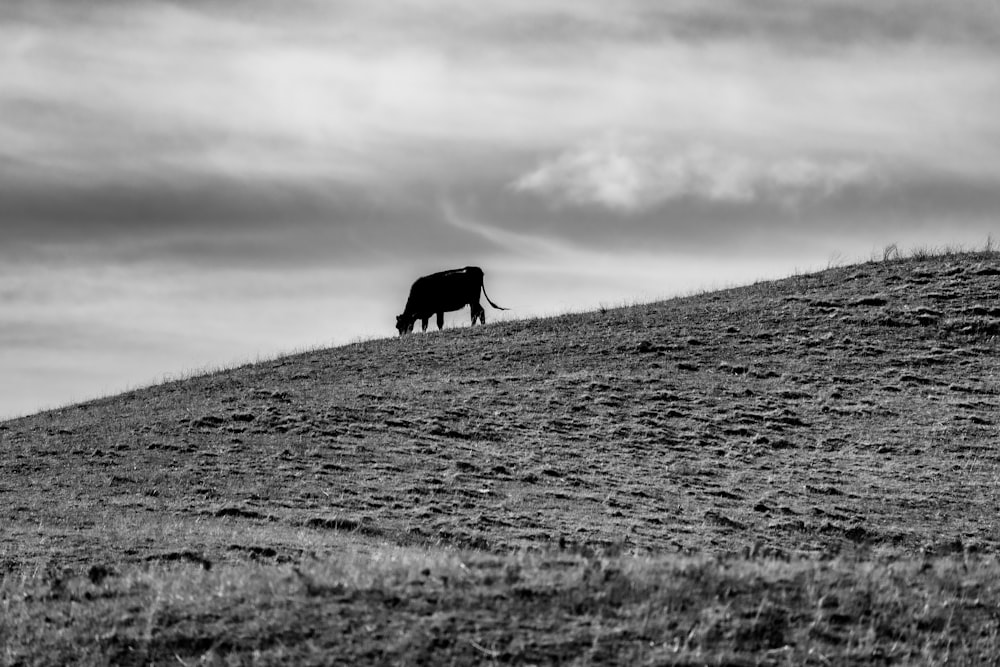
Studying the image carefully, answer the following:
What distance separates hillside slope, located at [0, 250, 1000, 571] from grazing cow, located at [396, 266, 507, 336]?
5.68m

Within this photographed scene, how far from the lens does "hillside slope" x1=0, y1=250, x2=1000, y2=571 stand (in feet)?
66.4

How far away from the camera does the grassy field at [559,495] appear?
1013cm

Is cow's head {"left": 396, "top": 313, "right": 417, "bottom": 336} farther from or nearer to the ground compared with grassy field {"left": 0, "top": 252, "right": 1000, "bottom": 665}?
farther from the ground

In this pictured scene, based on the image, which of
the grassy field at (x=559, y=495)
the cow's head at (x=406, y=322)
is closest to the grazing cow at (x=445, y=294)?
the cow's head at (x=406, y=322)

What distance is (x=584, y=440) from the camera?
26625mm

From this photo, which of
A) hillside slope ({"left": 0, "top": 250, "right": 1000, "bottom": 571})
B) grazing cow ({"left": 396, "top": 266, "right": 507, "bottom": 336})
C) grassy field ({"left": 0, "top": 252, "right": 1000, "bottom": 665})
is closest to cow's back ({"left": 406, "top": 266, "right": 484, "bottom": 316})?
grazing cow ({"left": 396, "top": 266, "right": 507, "bottom": 336})

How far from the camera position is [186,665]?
9883mm

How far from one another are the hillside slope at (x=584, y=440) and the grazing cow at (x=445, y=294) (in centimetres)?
568

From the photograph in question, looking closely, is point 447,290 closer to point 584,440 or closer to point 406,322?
point 406,322

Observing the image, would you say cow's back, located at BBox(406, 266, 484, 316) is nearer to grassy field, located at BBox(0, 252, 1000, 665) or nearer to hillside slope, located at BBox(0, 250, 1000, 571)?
grassy field, located at BBox(0, 252, 1000, 665)

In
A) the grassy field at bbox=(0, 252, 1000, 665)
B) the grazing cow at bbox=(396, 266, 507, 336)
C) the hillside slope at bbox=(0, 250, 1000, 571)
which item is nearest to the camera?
the grassy field at bbox=(0, 252, 1000, 665)

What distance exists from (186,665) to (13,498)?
13121 mm

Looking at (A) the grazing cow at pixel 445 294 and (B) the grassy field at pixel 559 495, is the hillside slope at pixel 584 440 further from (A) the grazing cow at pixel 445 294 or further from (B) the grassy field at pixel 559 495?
(A) the grazing cow at pixel 445 294

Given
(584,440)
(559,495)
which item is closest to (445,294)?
(584,440)
